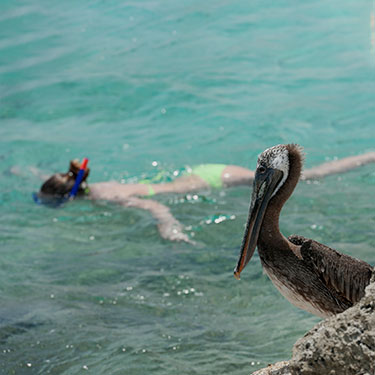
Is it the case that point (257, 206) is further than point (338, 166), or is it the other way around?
point (338, 166)

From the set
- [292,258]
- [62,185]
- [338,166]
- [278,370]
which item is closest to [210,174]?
[338,166]

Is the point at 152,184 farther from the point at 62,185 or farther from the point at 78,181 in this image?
the point at 62,185

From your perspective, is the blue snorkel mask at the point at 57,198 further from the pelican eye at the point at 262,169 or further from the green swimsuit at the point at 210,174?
the pelican eye at the point at 262,169

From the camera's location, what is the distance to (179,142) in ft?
34.4

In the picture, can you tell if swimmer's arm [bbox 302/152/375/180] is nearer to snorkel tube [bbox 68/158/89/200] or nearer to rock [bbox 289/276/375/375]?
snorkel tube [bbox 68/158/89/200]

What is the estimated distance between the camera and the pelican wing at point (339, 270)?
305 centimetres

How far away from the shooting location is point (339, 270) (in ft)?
10.2

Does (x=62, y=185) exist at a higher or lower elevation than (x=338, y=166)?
higher

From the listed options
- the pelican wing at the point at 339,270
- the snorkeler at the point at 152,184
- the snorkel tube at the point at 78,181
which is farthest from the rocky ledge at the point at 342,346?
the snorkel tube at the point at 78,181

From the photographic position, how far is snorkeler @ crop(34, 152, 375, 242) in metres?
7.94

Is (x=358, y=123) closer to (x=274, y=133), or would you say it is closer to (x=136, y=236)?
(x=274, y=133)

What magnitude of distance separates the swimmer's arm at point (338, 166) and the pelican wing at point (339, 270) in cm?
500

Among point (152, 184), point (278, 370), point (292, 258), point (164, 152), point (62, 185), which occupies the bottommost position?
point (164, 152)

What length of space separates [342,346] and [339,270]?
1072mm
